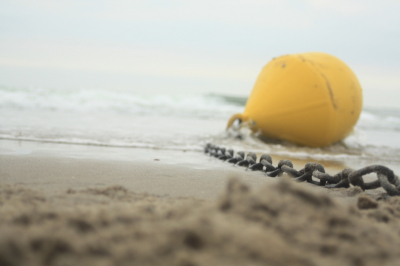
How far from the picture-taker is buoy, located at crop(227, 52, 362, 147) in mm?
4895

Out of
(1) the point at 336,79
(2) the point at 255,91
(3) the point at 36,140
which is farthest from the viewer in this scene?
(2) the point at 255,91

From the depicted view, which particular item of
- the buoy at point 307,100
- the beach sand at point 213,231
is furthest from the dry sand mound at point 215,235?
the buoy at point 307,100

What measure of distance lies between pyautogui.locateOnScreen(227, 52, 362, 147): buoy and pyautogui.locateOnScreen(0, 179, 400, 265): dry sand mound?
3.84 meters

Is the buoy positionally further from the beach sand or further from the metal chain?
the beach sand

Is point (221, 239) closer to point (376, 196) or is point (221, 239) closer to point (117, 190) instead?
point (117, 190)

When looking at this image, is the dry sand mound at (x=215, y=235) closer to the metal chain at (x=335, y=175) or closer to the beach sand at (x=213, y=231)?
the beach sand at (x=213, y=231)

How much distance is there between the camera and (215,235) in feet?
2.90

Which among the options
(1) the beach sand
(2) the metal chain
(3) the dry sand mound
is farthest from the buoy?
(3) the dry sand mound

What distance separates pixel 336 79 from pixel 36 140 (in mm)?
4172

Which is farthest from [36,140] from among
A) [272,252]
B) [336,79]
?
[336,79]

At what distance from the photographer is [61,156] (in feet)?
10.2

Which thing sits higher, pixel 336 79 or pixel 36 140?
pixel 336 79

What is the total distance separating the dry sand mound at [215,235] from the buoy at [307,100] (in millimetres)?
3841

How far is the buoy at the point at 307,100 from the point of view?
193 inches
